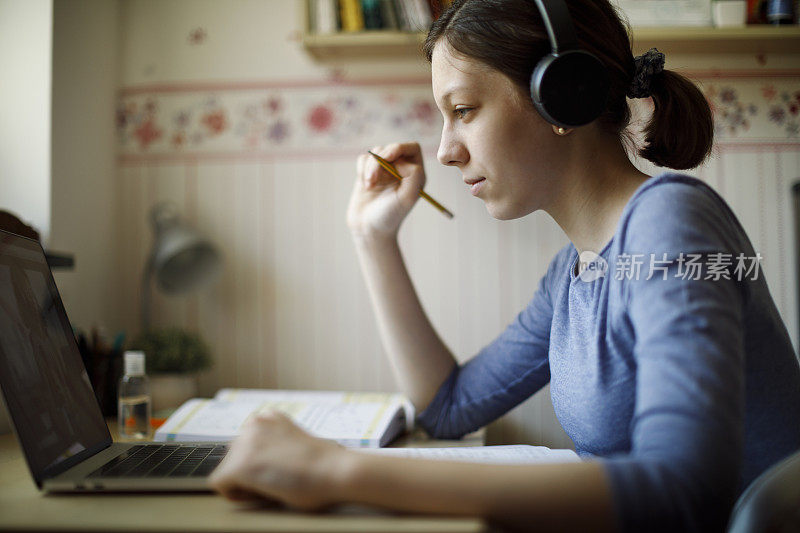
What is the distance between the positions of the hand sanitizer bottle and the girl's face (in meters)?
0.66

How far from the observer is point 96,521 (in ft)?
1.52

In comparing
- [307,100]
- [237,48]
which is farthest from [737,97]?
[237,48]

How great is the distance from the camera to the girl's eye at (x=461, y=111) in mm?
799

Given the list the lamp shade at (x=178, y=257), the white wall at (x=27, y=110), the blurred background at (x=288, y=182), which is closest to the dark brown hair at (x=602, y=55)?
the blurred background at (x=288, y=182)

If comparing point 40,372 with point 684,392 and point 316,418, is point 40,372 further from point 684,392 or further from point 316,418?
point 684,392

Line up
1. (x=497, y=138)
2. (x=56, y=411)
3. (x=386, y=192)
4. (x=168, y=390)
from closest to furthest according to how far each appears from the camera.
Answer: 1. (x=56, y=411)
2. (x=497, y=138)
3. (x=386, y=192)
4. (x=168, y=390)

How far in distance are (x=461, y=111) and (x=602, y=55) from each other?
0.19m

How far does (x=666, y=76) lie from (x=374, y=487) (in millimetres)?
668

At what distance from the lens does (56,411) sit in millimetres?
648

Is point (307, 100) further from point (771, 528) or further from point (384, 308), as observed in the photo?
point (771, 528)

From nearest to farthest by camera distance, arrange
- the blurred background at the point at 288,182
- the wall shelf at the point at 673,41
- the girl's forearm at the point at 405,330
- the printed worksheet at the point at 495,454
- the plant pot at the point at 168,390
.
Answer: the printed worksheet at the point at 495,454 → the girl's forearm at the point at 405,330 → the plant pot at the point at 168,390 → the wall shelf at the point at 673,41 → the blurred background at the point at 288,182

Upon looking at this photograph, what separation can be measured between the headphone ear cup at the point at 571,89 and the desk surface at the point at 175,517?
0.47m

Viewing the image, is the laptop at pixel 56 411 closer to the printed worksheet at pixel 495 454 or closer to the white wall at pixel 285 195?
the printed worksheet at pixel 495 454

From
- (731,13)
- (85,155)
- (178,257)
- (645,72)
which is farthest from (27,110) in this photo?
(731,13)
